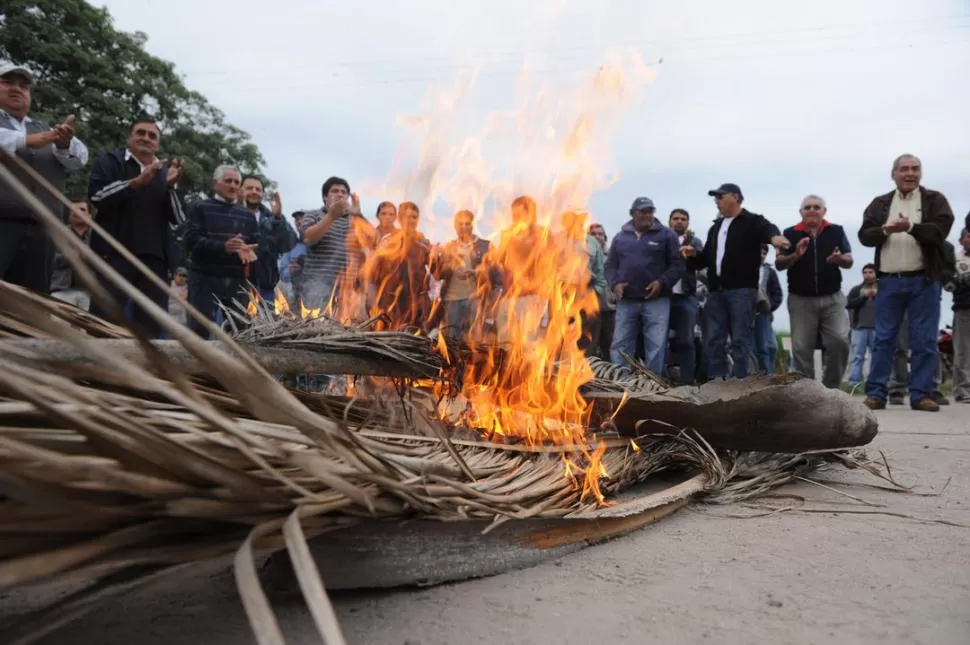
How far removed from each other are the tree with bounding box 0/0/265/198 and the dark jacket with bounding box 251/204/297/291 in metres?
13.3

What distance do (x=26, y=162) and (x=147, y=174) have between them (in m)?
0.80

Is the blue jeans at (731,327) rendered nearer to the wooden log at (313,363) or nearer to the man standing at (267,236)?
the man standing at (267,236)

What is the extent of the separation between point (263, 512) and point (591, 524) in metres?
1.07

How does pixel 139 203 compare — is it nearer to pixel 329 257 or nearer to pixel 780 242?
pixel 329 257

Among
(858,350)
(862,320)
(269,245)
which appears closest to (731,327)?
(269,245)

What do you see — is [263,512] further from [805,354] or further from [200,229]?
[805,354]

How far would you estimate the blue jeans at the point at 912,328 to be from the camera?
6145 millimetres

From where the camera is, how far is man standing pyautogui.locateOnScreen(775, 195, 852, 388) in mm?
6766

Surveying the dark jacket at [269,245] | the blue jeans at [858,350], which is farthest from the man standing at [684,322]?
the blue jeans at [858,350]

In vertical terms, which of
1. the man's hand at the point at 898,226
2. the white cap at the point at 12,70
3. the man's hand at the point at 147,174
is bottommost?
the man's hand at the point at 898,226

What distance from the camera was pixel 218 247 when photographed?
5777 millimetres

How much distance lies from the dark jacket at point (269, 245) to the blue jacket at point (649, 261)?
10.7ft

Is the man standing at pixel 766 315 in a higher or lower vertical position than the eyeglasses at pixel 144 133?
lower

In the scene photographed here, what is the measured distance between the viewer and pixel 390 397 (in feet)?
9.18
